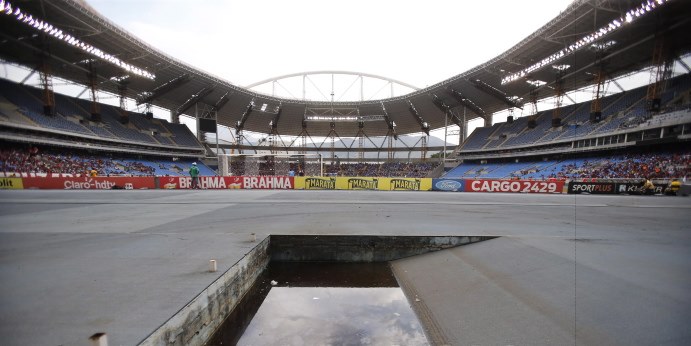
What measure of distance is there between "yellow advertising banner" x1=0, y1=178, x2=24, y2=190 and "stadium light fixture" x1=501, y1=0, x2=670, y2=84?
43793 millimetres

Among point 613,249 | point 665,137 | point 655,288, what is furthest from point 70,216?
point 665,137

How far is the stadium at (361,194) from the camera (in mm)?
3182

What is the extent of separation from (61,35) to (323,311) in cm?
3830

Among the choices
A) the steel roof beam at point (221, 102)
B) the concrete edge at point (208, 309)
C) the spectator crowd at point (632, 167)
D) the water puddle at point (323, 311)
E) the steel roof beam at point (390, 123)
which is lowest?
the water puddle at point (323, 311)

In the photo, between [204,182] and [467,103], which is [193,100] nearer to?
[204,182]

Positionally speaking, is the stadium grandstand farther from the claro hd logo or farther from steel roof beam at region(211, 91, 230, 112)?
the claro hd logo

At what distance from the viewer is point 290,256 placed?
593cm

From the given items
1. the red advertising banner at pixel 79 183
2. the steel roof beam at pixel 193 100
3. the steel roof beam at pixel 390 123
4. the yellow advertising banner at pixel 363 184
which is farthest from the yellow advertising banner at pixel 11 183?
the steel roof beam at pixel 390 123

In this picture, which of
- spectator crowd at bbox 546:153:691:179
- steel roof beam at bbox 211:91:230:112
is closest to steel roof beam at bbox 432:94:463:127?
spectator crowd at bbox 546:153:691:179

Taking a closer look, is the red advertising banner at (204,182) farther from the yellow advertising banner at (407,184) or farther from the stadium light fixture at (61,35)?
the stadium light fixture at (61,35)

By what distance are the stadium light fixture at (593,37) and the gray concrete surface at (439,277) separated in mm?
19606

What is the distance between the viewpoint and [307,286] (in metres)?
4.89

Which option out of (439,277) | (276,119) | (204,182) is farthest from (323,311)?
(276,119)

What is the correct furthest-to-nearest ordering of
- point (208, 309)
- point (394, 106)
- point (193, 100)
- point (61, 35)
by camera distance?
point (394, 106)
point (193, 100)
point (61, 35)
point (208, 309)
